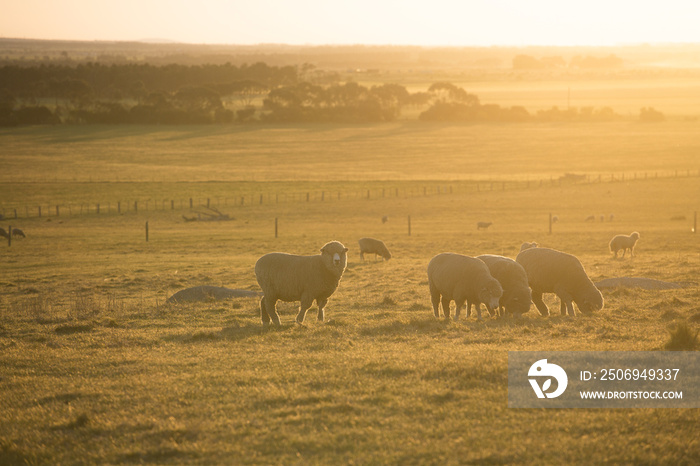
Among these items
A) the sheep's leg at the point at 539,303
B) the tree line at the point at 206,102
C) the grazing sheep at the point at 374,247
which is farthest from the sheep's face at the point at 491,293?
the tree line at the point at 206,102

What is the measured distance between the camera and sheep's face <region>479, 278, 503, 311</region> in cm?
→ 1544

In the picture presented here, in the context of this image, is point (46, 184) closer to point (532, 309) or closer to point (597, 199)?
point (597, 199)

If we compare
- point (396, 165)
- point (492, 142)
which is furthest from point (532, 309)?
point (492, 142)

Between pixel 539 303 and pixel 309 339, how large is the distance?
633 cm

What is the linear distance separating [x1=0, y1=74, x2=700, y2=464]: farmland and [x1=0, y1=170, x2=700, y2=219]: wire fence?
2.39ft

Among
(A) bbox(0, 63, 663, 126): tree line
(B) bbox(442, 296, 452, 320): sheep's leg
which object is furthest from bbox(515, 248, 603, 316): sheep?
(A) bbox(0, 63, 663, 126): tree line

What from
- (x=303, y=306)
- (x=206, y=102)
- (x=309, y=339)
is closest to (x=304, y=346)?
(x=309, y=339)

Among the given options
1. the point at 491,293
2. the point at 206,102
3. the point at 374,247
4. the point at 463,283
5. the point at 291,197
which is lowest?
the point at 291,197

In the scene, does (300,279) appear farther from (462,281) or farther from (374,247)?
(374,247)

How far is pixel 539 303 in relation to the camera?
17.1 metres

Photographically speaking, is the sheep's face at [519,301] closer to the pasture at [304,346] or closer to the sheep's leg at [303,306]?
the pasture at [304,346]

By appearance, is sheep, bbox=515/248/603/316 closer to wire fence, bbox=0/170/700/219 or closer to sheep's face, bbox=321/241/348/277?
sheep's face, bbox=321/241/348/277

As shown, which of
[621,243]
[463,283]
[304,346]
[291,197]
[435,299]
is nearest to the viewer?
[304,346]

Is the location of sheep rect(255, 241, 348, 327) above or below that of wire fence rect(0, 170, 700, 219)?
above
